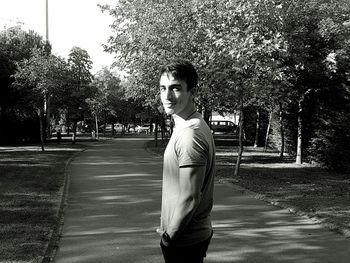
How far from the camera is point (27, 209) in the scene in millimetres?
7797

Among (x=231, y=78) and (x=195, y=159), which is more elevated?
(x=231, y=78)

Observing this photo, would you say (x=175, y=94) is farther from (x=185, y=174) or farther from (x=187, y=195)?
(x=187, y=195)

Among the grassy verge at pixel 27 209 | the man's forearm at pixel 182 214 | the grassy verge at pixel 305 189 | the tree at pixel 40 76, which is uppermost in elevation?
the tree at pixel 40 76

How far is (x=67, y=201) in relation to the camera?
905 centimetres

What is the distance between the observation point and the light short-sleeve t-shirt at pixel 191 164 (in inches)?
89.6

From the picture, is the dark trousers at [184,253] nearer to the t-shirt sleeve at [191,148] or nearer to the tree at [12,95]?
the t-shirt sleeve at [191,148]

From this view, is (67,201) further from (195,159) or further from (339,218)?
(195,159)

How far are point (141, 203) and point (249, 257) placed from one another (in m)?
3.94

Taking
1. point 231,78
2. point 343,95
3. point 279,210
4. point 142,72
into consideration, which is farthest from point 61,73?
point 279,210

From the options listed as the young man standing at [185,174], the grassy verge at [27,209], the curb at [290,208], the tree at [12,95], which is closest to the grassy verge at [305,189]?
the curb at [290,208]

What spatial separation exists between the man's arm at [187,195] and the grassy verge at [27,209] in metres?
3.21

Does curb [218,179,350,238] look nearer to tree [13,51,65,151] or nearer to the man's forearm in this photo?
the man's forearm

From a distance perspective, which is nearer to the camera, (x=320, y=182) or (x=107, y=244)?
(x=107, y=244)

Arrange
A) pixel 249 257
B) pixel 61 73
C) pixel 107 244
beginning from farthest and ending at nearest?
1. pixel 61 73
2. pixel 107 244
3. pixel 249 257
